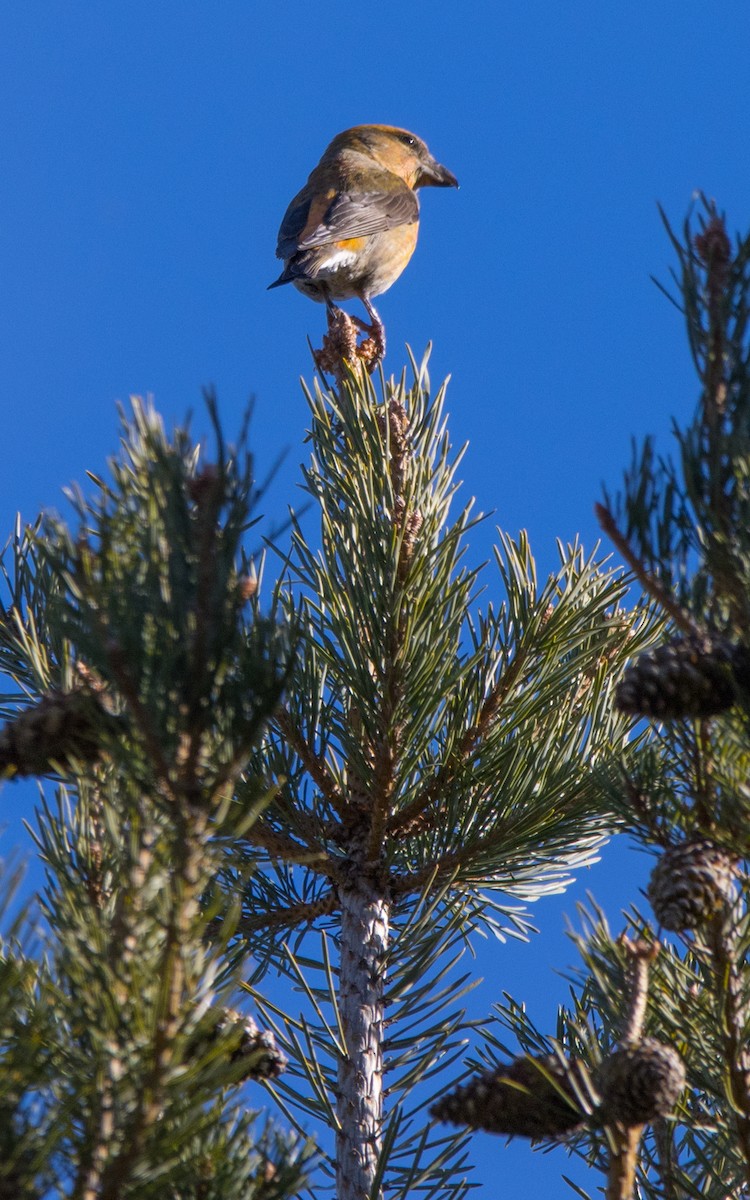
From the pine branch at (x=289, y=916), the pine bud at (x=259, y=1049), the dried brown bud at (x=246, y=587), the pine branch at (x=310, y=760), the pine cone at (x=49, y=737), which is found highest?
the pine branch at (x=310, y=760)

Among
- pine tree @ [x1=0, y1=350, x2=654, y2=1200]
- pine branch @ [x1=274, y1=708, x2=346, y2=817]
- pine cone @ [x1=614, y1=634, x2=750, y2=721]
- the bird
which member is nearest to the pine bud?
pine tree @ [x1=0, y1=350, x2=654, y2=1200]

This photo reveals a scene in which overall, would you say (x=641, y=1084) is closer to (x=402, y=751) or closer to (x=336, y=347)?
(x=402, y=751)

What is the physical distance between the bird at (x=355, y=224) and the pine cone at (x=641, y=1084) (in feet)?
11.6

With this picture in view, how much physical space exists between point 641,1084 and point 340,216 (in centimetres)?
527

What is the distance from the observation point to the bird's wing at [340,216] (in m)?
5.80

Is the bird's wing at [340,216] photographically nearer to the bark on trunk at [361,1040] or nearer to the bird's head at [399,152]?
the bird's head at [399,152]

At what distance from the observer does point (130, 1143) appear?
1.12 metres

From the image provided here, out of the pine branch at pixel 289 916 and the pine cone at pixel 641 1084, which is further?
the pine branch at pixel 289 916

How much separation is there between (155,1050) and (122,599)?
415 mm

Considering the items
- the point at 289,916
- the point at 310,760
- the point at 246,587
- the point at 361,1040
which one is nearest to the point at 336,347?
the point at 310,760

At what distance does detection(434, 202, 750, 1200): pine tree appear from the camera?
4.37 ft

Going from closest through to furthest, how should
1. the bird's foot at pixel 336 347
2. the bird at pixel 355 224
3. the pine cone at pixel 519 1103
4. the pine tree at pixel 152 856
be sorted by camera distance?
the pine tree at pixel 152 856, the pine cone at pixel 519 1103, the bird's foot at pixel 336 347, the bird at pixel 355 224

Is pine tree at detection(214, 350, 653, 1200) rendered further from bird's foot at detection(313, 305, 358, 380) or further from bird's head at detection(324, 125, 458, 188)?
bird's head at detection(324, 125, 458, 188)

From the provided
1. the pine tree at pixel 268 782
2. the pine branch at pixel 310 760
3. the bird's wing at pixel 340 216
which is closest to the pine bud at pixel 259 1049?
the pine tree at pixel 268 782
